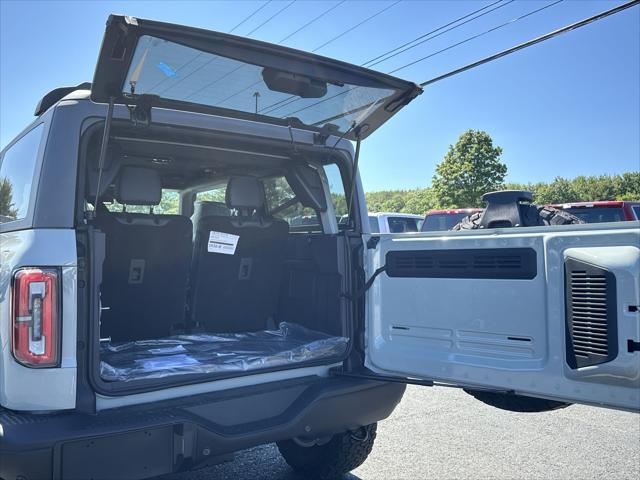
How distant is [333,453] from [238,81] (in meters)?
2.31

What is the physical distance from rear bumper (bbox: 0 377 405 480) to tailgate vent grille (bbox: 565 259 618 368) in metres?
1.08

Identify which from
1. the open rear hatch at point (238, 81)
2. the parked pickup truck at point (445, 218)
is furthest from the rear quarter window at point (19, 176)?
the parked pickup truck at point (445, 218)

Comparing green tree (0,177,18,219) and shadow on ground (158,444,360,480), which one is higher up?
green tree (0,177,18,219)

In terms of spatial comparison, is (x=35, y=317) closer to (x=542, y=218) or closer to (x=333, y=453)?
(x=333, y=453)

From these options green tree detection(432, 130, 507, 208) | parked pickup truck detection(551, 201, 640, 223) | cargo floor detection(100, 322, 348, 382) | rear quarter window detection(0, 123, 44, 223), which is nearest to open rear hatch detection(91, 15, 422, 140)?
rear quarter window detection(0, 123, 44, 223)

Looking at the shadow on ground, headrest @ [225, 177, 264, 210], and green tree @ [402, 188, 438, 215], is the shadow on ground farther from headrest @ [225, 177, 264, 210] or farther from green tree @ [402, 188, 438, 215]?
green tree @ [402, 188, 438, 215]

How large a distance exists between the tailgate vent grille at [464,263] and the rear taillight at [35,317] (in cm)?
168

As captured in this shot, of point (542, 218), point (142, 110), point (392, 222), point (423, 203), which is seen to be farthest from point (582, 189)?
point (142, 110)

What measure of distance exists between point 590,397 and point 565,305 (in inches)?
15.0

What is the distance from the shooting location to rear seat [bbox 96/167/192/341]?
3.22 metres

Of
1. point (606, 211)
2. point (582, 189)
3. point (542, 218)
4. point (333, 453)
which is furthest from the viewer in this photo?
point (582, 189)

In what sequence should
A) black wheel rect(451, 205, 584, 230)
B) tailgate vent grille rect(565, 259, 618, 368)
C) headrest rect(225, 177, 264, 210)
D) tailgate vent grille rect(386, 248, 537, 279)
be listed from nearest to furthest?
tailgate vent grille rect(565, 259, 618, 368) < tailgate vent grille rect(386, 248, 537, 279) < black wheel rect(451, 205, 584, 230) < headrest rect(225, 177, 264, 210)

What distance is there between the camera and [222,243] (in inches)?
144

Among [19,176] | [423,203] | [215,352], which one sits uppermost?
[423,203]
